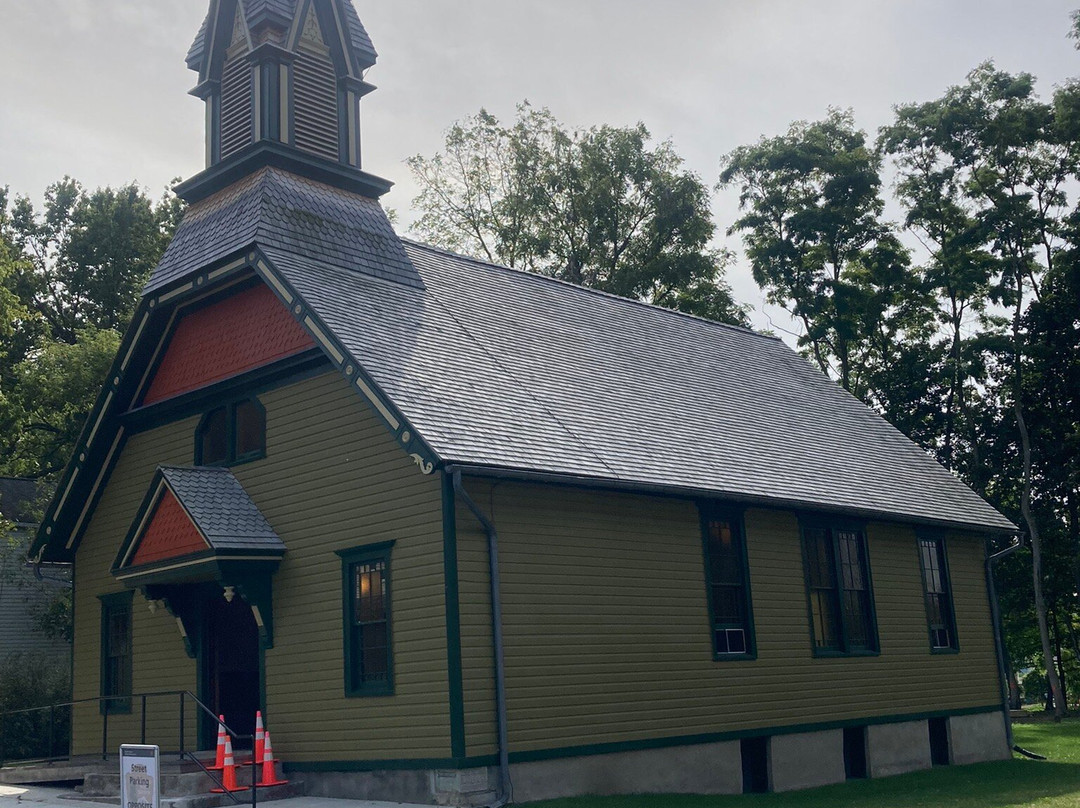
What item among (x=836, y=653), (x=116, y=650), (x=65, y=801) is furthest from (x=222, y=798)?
(x=836, y=653)

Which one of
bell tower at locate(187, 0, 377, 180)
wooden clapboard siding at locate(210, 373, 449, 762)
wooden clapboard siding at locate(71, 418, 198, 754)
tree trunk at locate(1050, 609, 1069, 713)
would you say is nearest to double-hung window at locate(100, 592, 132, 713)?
wooden clapboard siding at locate(71, 418, 198, 754)

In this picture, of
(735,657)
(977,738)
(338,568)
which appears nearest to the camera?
(338,568)

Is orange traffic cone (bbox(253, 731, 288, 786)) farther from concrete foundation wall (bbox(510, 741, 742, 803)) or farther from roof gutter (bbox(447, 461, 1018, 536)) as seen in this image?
roof gutter (bbox(447, 461, 1018, 536))

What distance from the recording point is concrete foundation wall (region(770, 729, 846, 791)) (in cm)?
1939

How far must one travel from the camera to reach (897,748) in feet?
72.5

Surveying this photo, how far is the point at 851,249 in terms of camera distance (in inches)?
1759

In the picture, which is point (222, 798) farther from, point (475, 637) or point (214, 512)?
point (214, 512)

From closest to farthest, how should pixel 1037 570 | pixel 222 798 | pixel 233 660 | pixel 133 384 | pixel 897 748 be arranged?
pixel 222 798
pixel 233 660
pixel 133 384
pixel 897 748
pixel 1037 570

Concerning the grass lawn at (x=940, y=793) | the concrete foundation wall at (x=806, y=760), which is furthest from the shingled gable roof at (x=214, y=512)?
the concrete foundation wall at (x=806, y=760)

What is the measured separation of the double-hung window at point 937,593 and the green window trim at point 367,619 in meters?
12.6

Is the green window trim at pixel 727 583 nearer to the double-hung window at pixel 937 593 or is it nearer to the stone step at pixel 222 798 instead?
the double-hung window at pixel 937 593

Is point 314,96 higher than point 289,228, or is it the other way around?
point 314,96

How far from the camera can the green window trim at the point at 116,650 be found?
66.1ft

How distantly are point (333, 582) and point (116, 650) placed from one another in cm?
620
